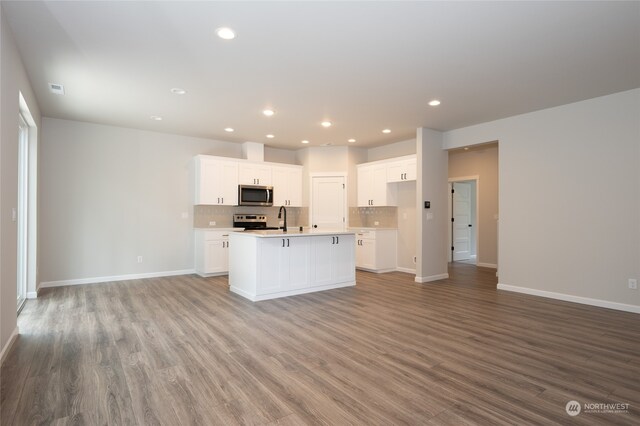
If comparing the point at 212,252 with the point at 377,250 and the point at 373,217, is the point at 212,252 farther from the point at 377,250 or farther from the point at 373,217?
the point at 373,217

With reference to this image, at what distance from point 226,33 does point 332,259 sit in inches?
140

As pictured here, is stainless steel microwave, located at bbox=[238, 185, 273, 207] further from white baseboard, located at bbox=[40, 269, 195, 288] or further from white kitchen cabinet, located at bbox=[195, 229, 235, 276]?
white baseboard, located at bbox=[40, 269, 195, 288]

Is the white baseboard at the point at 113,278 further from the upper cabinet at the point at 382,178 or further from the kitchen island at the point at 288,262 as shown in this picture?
the upper cabinet at the point at 382,178

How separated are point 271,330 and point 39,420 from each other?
6.23 feet

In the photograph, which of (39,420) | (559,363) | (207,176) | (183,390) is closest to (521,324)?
(559,363)

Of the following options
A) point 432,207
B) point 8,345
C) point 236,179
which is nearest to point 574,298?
point 432,207

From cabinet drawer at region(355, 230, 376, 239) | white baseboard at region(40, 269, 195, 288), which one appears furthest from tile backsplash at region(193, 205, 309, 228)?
cabinet drawer at region(355, 230, 376, 239)

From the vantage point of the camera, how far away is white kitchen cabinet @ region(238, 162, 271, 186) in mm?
7055

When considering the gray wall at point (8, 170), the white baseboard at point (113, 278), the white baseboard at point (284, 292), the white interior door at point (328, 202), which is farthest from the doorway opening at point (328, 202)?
the gray wall at point (8, 170)

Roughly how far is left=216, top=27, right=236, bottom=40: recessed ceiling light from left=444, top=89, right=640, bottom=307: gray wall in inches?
177

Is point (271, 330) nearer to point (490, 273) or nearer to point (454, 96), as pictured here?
point (454, 96)

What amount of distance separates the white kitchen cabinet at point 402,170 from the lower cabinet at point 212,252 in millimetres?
3504

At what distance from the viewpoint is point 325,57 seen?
3.39 meters

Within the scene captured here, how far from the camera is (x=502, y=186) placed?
557 centimetres
